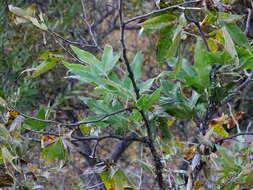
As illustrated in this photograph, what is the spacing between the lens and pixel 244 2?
0.90 m

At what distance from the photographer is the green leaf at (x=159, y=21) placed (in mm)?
845

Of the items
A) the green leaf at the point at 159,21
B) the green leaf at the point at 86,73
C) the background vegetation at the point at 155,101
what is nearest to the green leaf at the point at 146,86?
the background vegetation at the point at 155,101

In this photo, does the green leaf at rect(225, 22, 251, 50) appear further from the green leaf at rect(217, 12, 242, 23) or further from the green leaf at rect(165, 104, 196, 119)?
the green leaf at rect(165, 104, 196, 119)

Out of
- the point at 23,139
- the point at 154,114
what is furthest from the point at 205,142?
the point at 23,139

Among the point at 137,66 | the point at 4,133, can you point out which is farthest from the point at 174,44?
the point at 4,133

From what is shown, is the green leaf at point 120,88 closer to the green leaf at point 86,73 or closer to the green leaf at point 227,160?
the green leaf at point 86,73

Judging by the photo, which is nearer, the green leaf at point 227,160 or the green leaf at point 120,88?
the green leaf at point 120,88

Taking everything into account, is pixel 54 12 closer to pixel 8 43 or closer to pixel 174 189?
pixel 8 43

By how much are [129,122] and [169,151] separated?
0.91 ft

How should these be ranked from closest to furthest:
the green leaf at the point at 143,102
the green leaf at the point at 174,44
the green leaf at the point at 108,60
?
1. the green leaf at the point at 174,44
2. the green leaf at the point at 143,102
3. the green leaf at the point at 108,60

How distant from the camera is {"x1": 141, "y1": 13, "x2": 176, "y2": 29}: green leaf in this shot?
84 cm

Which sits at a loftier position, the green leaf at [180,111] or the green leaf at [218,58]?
the green leaf at [218,58]

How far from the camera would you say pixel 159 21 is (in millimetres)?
847

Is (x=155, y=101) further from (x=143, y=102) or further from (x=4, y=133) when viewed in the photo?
(x=4, y=133)
